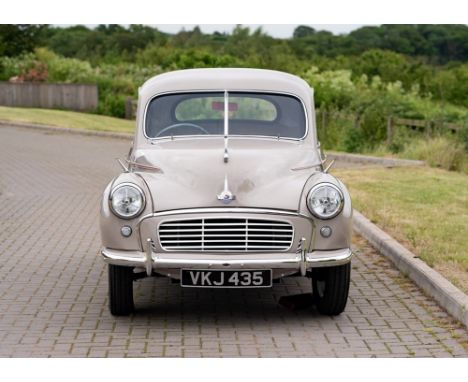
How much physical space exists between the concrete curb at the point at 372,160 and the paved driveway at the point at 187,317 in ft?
28.9

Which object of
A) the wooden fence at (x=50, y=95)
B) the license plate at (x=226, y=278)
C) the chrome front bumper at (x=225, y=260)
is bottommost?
the wooden fence at (x=50, y=95)

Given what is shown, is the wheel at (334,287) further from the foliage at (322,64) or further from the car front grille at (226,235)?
the foliage at (322,64)

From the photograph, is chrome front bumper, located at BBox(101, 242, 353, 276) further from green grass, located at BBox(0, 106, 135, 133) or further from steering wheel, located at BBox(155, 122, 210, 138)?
green grass, located at BBox(0, 106, 135, 133)

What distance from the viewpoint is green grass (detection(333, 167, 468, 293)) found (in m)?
9.41

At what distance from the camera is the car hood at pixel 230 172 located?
7.14 meters

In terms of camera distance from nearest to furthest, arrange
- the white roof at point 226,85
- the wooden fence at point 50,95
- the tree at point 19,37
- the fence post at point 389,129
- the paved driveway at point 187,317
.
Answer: the paved driveway at point 187,317, the white roof at point 226,85, the fence post at point 389,129, the wooden fence at point 50,95, the tree at point 19,37

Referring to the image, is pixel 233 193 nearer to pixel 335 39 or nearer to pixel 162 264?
pixel 162 264

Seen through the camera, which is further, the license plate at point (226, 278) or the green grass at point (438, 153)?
the green grass at point (438, 153)

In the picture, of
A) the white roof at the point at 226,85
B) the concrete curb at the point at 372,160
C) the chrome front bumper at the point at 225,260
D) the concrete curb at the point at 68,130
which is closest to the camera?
the chrome front bumper at the point at 225,260

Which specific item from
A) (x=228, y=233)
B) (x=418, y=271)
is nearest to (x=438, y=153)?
(x=418, y=271)

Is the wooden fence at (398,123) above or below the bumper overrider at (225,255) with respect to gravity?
below

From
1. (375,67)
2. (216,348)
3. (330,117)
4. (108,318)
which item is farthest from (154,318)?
(375,67)

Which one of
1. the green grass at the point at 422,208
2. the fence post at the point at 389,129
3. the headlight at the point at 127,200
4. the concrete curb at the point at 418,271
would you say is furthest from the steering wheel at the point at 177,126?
the fence post at the point at 389,129

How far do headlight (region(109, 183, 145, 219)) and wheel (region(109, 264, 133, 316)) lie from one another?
45 cm
